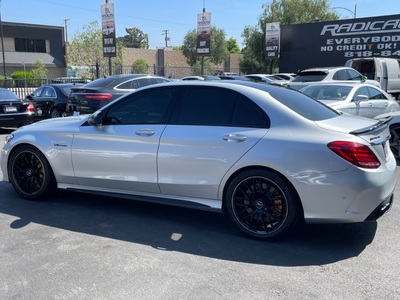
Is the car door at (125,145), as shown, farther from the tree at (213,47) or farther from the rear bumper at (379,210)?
the tree at (213,47)

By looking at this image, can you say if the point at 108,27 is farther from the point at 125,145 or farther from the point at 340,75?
the point at 125,145

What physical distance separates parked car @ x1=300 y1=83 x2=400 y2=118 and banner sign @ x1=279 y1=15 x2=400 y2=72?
14.5 metres

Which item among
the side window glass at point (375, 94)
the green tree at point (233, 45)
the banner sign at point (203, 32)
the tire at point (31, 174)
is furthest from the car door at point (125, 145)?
the green tree at point (233, 45)

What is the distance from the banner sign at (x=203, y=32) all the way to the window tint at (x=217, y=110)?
1939cm

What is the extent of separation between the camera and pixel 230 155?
4.14 m

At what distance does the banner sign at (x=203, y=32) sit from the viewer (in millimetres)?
22875

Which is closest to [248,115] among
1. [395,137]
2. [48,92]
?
[395,137]

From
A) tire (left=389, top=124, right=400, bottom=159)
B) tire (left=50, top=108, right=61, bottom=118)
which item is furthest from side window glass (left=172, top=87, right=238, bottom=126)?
tire (left=50, top=108, right=61, bottom=118)

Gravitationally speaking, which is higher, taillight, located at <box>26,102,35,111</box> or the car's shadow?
taillight, located at <box>26,102,35,111</box>

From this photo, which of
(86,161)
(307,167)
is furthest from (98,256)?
(307,167)

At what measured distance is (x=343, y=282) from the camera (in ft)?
10.9

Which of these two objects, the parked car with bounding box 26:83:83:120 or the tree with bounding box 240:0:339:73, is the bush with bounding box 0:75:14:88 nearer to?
the parked car with bounding box 26:83:83:120

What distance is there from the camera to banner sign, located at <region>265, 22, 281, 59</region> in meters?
26.1

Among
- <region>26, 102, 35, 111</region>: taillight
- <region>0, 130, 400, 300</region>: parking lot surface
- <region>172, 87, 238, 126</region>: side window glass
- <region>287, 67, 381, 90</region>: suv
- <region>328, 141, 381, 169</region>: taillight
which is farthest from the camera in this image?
<region>287, 67, 381, 90</region>: suv
